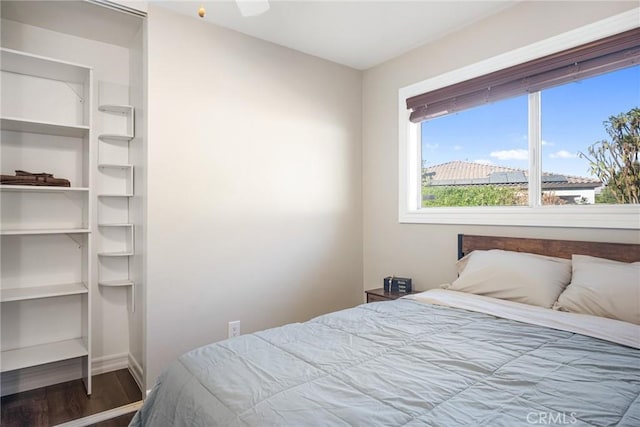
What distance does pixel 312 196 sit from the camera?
3234 millimetres

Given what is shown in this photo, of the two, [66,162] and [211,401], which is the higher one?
[66,162]

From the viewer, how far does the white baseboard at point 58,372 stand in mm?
2430

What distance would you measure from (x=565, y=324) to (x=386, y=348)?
872 millimetres

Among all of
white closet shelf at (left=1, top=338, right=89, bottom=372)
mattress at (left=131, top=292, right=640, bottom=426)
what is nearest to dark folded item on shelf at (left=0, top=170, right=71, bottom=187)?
white closet shelf at (left=1, top=338, right=89, bottom=372)

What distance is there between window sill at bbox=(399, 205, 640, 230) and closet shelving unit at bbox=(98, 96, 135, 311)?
2.27m

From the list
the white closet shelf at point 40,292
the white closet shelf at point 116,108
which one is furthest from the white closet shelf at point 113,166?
the white closet shelf at point 40,292

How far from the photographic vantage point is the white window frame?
2.02 meters

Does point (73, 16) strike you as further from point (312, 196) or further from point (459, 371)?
point (459, 371)

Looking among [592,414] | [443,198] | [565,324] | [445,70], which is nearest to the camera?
[592,414]

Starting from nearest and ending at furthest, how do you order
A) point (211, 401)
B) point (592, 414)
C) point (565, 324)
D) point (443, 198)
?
point (592, 414) → point (211, 401) → point (565, 324) → point (443, 198)

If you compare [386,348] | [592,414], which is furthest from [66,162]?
[592,414]

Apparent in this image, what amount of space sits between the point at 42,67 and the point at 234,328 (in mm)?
2188

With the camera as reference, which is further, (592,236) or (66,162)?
(66,162)

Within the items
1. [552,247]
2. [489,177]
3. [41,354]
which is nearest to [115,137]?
[41,354]
